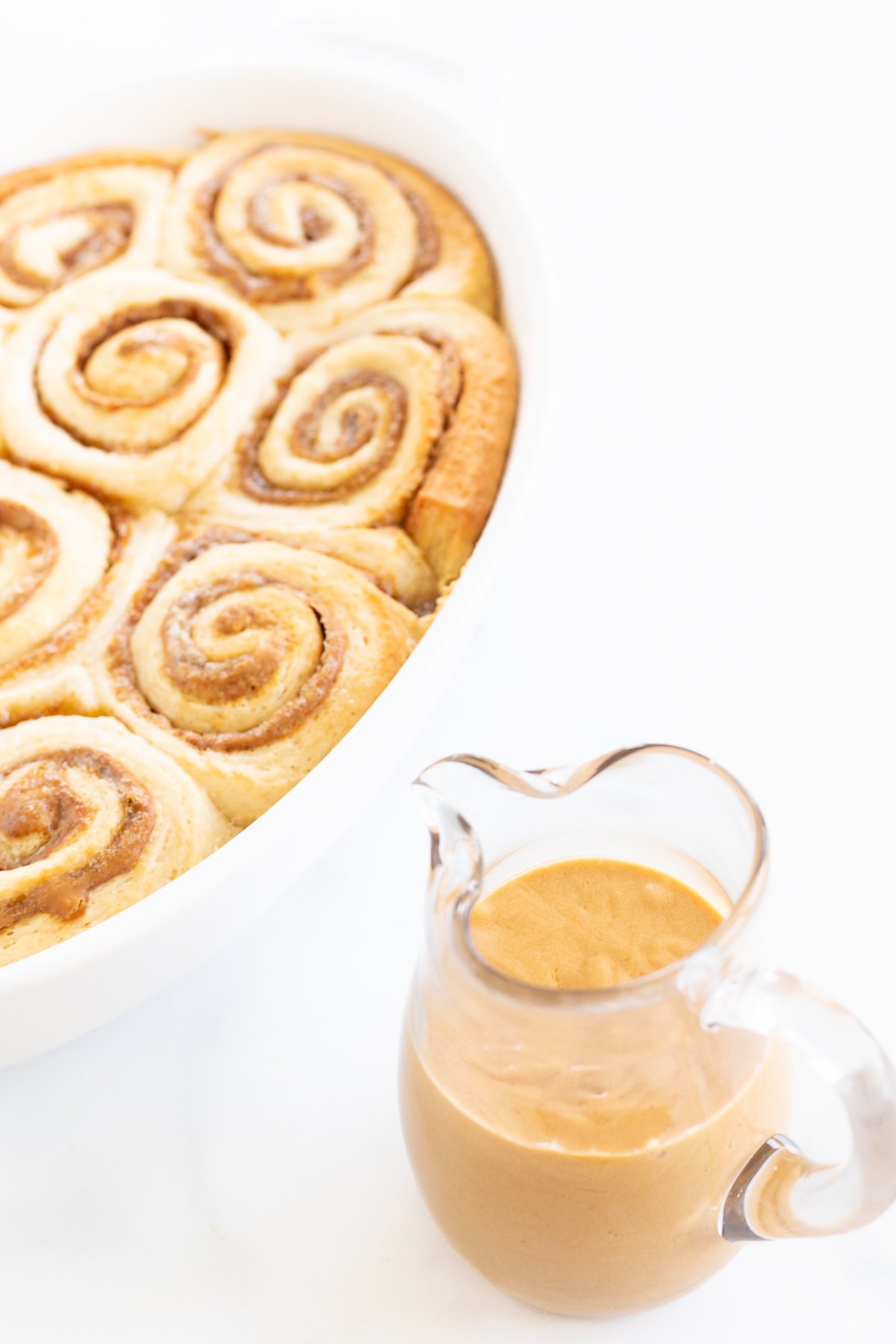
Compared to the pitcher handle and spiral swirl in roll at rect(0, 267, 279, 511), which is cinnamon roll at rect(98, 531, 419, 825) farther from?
the pitcher handle

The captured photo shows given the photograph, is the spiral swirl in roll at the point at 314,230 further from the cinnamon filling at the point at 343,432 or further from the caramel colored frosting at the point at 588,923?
the caramel colored frosting at the point at 588,923

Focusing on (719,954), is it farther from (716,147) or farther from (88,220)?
(716,147)

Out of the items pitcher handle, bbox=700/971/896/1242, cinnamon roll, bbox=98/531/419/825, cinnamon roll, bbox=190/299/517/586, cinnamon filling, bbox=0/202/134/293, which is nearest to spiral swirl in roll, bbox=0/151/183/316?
cinnamon filling, bbox=0/202/134/293

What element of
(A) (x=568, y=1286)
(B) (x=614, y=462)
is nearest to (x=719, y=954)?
(A) (x=568, y=1286)

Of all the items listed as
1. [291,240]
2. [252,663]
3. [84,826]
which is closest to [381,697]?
[252,663]

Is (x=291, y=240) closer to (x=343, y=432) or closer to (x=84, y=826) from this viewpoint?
(x=343, y=432)

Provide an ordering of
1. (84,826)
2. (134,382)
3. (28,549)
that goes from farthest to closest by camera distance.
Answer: (134,382)
(28,549)
(84,826)
